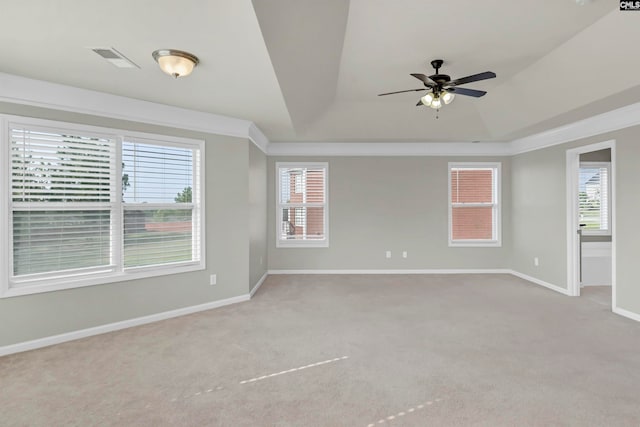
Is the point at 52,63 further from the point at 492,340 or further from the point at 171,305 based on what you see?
the point at 492,340

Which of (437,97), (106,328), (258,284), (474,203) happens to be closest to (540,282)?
(474,203)

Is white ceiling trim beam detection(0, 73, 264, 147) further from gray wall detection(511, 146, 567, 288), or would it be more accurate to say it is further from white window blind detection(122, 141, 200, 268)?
gray wall detection(511, 146, 567, 288)

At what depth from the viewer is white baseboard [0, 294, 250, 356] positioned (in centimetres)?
294

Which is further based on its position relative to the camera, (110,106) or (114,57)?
(110,106)

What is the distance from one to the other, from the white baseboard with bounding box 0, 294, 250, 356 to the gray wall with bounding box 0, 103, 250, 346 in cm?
4

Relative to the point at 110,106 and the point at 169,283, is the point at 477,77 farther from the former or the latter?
the point at 169,283

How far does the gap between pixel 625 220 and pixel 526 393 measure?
3025 mm

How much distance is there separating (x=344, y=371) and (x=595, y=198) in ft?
19.2

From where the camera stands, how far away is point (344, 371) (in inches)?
102

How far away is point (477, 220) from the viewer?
6.38 m

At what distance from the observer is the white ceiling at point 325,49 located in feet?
6.68

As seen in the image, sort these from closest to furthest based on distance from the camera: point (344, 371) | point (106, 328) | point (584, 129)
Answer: point (344, 371), point (106, 328), point (584, 129)

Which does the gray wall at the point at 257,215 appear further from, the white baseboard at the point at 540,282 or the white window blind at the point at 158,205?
the white baseboard at the point at 540,282

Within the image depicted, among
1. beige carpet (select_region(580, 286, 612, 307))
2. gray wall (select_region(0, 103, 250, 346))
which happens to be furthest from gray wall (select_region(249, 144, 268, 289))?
beige carpet (select_region(580, 286, 612, 307))
